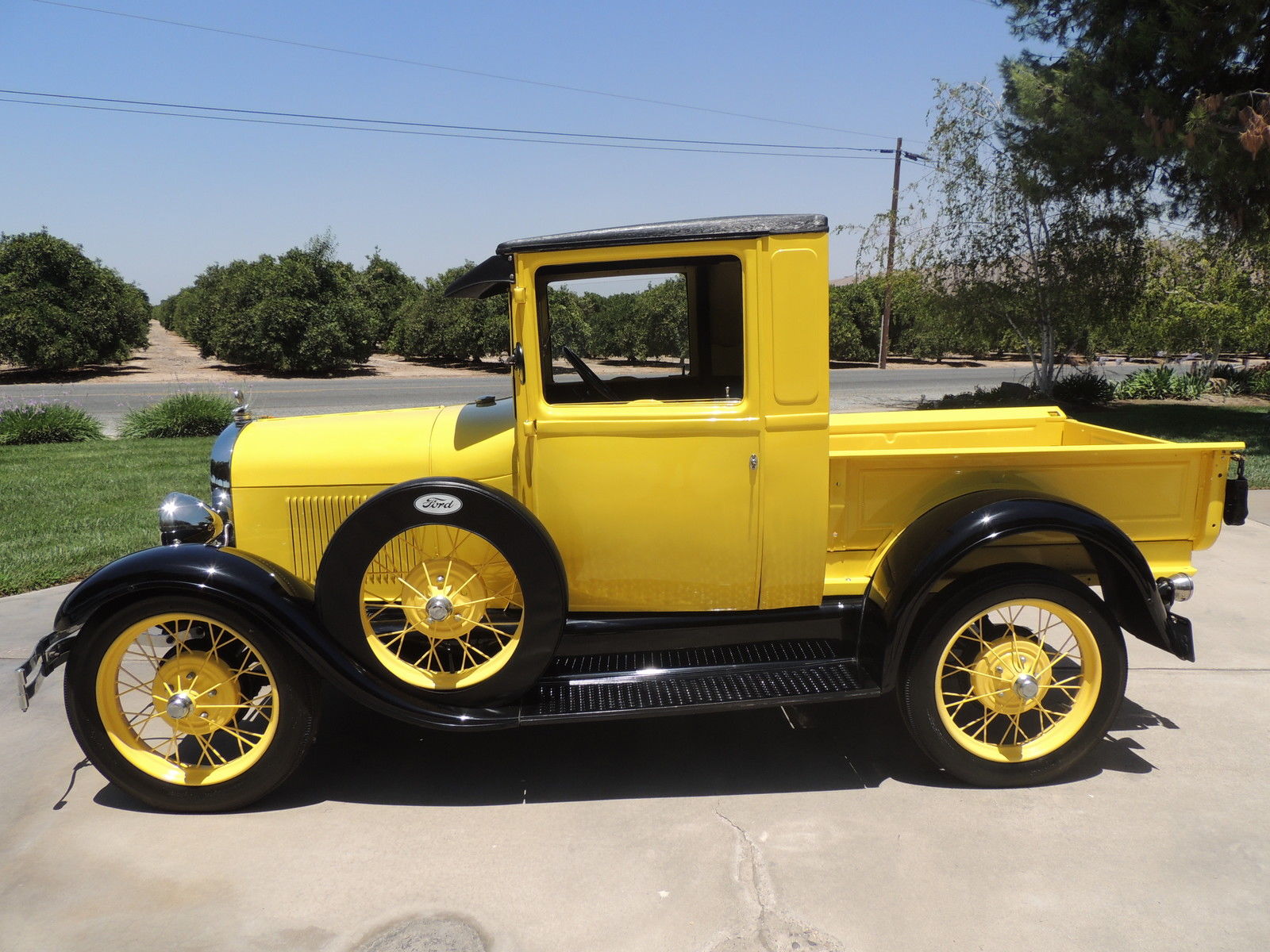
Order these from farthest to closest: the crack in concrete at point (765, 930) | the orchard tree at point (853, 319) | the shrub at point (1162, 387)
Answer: the orchard tree at point (853, 319) → the shrub at point (1162, 387) → the crack in concrete at point (765, 930)

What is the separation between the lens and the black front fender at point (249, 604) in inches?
117

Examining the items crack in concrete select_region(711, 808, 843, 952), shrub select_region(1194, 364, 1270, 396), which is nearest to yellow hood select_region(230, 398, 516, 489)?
crack in concrete select_region(711, 808, 843, 952)

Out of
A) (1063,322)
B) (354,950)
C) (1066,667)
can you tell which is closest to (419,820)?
(354,950)

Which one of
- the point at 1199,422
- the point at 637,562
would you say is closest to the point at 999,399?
the point at 1199,422

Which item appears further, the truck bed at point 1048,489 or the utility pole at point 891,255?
the utility pole at point 891,255

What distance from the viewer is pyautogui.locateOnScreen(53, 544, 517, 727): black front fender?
9.79 feet

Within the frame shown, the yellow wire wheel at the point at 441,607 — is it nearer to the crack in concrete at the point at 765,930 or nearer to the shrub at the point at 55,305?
the crack in concrete at the point at 765,930

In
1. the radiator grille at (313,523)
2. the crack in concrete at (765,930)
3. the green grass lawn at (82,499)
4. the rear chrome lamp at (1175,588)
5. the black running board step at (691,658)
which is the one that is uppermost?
the radiator grille at (313,523)

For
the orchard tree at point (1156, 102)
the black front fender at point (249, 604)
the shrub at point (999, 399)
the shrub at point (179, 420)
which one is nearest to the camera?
the black front fender at point (249, 604)

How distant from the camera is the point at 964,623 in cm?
316

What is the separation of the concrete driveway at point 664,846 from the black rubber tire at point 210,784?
0.28 feet

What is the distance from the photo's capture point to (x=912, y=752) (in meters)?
3.57

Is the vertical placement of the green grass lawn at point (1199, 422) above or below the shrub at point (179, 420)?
below

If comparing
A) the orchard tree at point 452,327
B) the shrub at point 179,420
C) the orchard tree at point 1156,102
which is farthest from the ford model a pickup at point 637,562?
the orchard tree at point 452,327
